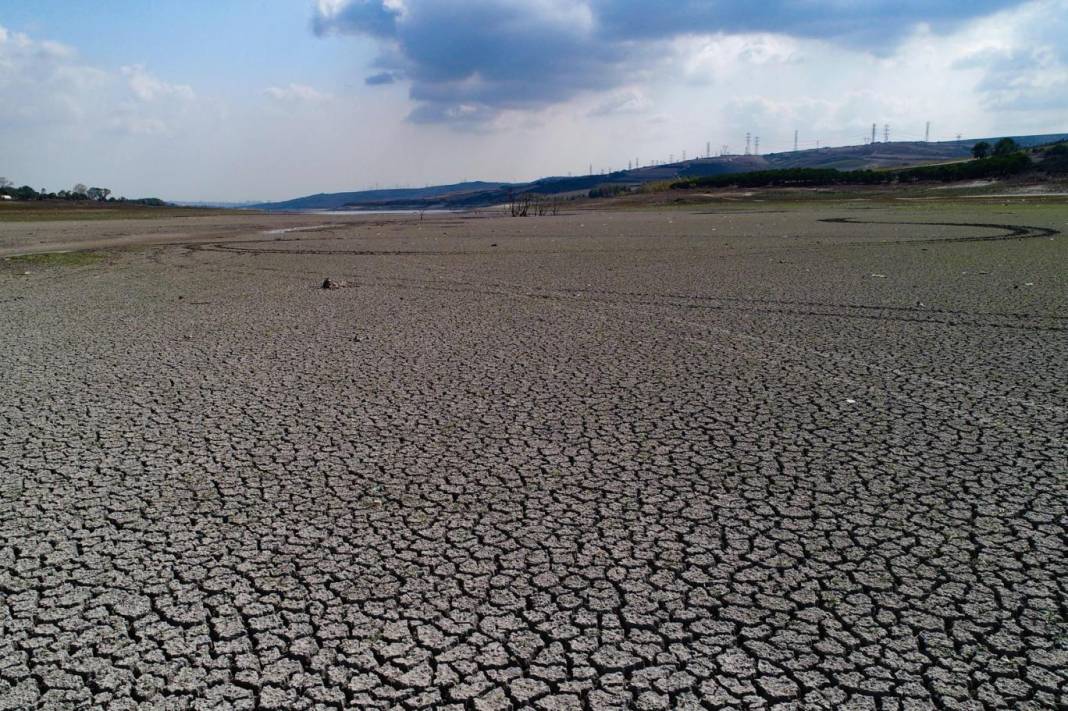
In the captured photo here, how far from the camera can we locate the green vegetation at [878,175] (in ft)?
256

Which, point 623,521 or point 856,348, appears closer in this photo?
point 623,521

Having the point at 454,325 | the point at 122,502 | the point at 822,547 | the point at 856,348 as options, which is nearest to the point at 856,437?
the point at 822,547

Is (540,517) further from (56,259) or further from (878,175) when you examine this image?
(878,175)

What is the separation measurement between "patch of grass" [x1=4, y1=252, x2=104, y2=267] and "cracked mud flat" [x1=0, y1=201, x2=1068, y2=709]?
1133 cm

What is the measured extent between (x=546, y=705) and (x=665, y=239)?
2211 centimetres

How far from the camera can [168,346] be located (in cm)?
795

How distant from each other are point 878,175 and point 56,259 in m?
88.9

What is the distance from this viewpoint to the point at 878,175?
87.6 metres

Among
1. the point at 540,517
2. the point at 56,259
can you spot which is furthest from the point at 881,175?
the point at 540,517

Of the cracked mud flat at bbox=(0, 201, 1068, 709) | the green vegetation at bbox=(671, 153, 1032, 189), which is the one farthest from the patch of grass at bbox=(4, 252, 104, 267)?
the green vegetation at bbox=(671, 153, 1032, 189)

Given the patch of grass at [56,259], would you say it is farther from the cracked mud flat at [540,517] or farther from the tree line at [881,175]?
the tree line at [881,175]

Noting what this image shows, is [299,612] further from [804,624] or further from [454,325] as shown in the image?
[454,325]

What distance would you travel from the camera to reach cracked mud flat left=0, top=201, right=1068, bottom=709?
2580 millimetres

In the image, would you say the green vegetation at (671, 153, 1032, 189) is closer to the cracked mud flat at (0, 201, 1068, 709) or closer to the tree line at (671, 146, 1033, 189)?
the tree line at (671, 146, 1033, 189)
